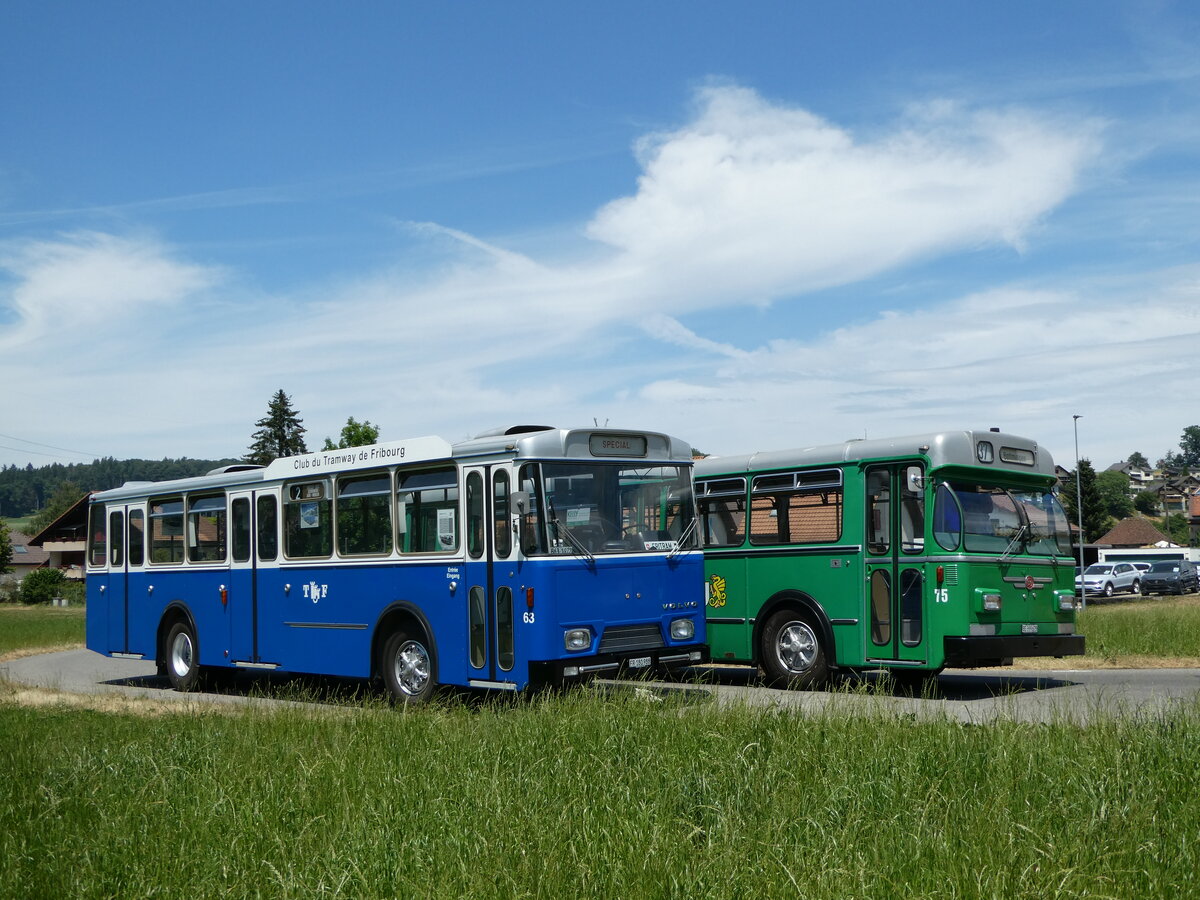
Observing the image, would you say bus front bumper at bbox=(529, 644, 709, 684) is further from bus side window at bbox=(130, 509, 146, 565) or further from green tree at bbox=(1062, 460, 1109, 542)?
green tree at bbox=(1062, 460, 1109, 542)

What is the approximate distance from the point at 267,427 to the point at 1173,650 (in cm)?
8098

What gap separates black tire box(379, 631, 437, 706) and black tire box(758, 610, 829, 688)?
162 inches

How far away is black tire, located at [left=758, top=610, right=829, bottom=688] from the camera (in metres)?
14.6

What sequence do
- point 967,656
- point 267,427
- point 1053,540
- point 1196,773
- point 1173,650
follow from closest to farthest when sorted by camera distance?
point 1196,773 < point 967,656 < point 1053,540 < point 1173,650 < point 267,427

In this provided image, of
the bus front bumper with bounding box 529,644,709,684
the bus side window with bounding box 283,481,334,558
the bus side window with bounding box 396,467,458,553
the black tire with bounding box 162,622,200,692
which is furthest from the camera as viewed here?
the black tire with bounding box 162,622,200,692

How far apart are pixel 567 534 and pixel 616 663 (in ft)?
4.52

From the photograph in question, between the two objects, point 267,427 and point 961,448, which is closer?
point 961,448

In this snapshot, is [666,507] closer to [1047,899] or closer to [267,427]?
[1047,899]

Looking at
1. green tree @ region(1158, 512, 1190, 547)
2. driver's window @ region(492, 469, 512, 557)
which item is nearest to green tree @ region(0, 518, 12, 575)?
driver's window @ region(492, 469, 512, 557)

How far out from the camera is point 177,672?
59.3ft

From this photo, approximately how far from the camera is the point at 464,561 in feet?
42.7

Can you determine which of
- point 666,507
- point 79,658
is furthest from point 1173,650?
point 79,658

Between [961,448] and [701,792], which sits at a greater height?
[961,448]

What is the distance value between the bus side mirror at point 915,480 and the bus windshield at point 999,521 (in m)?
0.20
